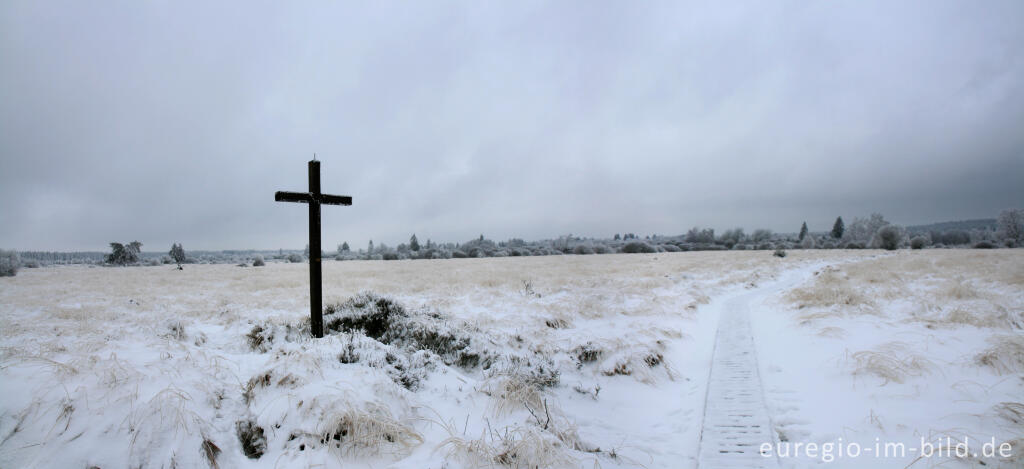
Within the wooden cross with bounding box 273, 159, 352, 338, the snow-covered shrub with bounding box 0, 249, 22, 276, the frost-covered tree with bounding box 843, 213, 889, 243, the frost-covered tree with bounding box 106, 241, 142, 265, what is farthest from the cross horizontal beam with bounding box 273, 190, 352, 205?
the frost-covered tree with bounding box 843, 213, 889, 243

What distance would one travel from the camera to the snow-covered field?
421 cm

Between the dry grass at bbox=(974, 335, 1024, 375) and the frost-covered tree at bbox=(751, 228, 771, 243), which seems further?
the frost-covered tree at bbox=(751, 228, 771, 243)

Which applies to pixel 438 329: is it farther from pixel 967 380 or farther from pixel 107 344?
pixel 967 380

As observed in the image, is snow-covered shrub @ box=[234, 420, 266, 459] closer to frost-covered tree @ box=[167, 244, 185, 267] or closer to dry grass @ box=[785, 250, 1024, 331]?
dry grass @ box=[785, 250, 1024, 331]

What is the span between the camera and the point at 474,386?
6324 mm

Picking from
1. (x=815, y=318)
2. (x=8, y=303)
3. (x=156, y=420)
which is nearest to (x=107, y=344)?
(x=156, y=420)

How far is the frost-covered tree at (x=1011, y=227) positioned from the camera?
5172 cm

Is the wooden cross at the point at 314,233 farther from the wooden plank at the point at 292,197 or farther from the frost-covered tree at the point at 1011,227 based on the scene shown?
the frost-covered tree at the point at 1011,227

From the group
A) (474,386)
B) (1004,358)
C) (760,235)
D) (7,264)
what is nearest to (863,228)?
(760,235)

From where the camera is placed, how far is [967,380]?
6.05 metres

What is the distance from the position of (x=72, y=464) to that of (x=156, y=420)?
2.14 feet

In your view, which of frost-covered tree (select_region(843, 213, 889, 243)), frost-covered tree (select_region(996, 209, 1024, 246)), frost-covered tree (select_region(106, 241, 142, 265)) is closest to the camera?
frost-covered tree (select_region(106, 241, 142, 265))

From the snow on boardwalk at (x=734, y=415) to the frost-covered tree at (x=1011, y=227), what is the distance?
75247mm

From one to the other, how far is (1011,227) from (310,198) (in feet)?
281
